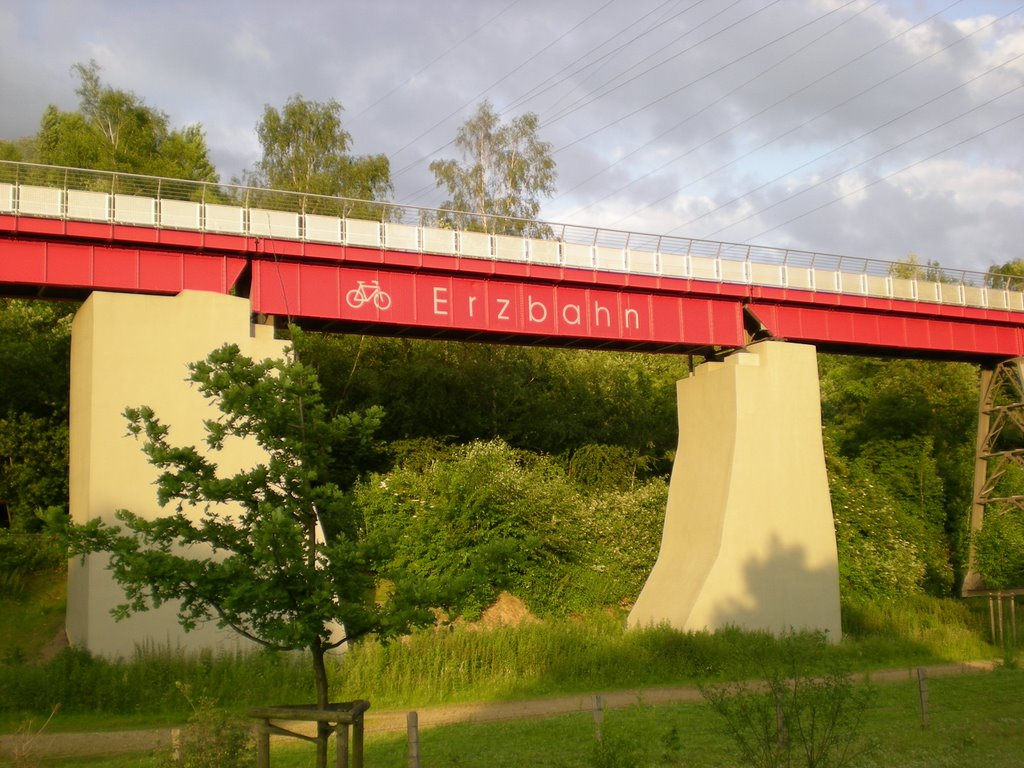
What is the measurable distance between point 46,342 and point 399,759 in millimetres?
22616

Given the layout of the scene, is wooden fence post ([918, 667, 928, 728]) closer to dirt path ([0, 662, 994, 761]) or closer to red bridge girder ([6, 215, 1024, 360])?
dirt path ([0, 662, 994, 761])

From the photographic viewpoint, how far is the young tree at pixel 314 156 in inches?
1646

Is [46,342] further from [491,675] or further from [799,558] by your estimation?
[799,558]

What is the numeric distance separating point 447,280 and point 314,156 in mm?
20331

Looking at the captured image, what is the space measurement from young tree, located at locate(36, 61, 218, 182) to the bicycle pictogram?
787 inches

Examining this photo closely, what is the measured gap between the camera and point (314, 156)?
42219mm

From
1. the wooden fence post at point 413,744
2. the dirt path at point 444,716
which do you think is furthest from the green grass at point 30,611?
the wooden fence post at point 413,744

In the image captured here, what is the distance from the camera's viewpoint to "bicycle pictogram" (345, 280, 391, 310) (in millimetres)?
23266

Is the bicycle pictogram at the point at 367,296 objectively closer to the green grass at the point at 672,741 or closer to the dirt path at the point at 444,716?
the dirt path at the point at 444,716

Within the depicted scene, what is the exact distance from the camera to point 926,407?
4428cm

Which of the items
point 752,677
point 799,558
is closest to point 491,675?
point 752,677

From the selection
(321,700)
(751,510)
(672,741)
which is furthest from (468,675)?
(321,700)

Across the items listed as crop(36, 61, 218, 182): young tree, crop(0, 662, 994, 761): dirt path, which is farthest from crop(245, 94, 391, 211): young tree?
crop(0, 662, 994, 761): dirt path

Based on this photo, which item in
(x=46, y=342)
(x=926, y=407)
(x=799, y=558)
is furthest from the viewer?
(x=926, y=407)
